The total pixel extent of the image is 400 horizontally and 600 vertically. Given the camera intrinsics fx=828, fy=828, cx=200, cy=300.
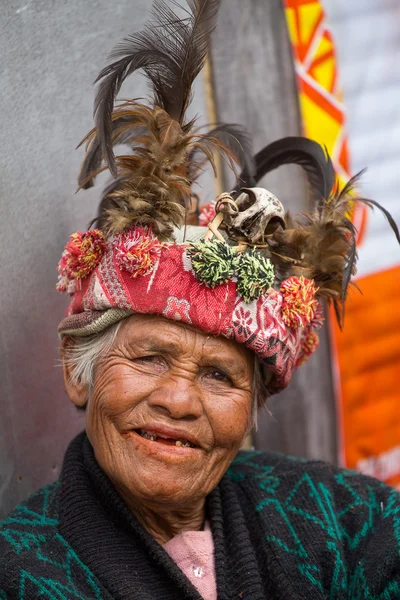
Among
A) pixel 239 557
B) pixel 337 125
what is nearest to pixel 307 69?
pixel 337 125

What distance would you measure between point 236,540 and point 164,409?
0.54 meters

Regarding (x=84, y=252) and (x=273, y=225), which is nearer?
(x=84, y=252)

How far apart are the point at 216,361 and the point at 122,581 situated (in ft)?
2.22

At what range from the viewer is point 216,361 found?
2.46m

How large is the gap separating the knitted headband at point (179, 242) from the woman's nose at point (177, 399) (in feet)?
0.58

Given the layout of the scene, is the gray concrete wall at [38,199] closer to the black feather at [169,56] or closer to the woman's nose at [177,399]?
the black feather at [169,56]

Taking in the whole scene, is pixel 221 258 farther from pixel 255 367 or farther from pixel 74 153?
pixel 74 153

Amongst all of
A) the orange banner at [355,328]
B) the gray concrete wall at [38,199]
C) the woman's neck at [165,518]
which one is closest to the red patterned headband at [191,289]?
the gray concrete wall at [38,199]

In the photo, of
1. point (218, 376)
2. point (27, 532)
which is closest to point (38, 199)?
point (218, 376)

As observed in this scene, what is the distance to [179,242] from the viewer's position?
245 cm

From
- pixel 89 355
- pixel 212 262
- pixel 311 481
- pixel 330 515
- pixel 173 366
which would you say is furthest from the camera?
pixel 311 481

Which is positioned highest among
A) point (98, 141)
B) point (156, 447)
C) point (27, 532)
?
point (98, 141)

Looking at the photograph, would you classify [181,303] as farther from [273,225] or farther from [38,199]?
[38,199]

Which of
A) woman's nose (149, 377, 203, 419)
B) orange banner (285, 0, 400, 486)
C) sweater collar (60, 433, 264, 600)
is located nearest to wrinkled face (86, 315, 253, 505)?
woman's nose (149, 377, 203, 419)
